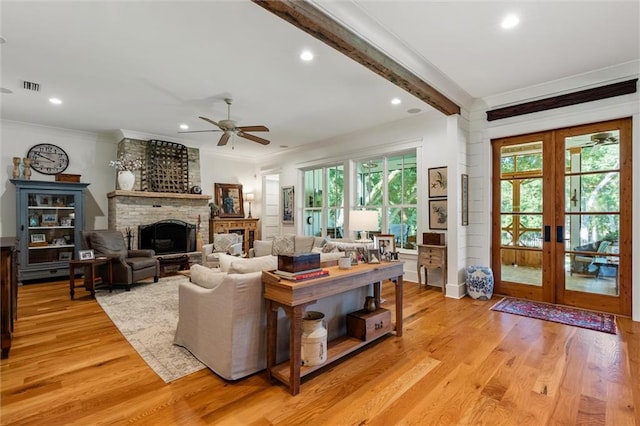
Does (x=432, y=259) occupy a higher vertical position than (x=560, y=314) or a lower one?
higher

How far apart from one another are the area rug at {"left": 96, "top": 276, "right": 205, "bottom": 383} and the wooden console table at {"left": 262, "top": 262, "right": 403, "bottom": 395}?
72cm

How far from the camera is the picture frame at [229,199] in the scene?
7977 millimetres

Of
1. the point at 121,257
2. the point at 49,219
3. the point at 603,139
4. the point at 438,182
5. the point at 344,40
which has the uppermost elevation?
the point at 344,40

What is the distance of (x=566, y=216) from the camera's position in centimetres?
398

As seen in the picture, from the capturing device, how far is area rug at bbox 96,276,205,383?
2527 millimetres

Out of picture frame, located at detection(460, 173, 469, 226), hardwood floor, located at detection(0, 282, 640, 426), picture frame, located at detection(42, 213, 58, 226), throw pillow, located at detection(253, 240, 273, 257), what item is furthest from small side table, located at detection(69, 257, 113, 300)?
picture frame, located at detection(460, 173, 469, 226)

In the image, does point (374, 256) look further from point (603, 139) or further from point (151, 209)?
point (151, 209)

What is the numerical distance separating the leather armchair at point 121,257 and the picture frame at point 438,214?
4.76 meters

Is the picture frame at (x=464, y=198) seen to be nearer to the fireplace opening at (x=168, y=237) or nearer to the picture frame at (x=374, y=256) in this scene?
the picture frame at (x=374, y=256)

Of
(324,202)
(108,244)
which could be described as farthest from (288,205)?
(108,244)

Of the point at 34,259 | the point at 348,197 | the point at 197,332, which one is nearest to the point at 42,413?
the point at 197,332

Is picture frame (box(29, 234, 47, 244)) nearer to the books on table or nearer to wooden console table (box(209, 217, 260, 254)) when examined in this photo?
wooden console table (box(209, 217, 260, 254))

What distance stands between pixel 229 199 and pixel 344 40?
6.19 metres

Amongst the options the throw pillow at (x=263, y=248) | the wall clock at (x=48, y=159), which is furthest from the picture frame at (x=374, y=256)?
the wall clock at (x=48, y=159)
